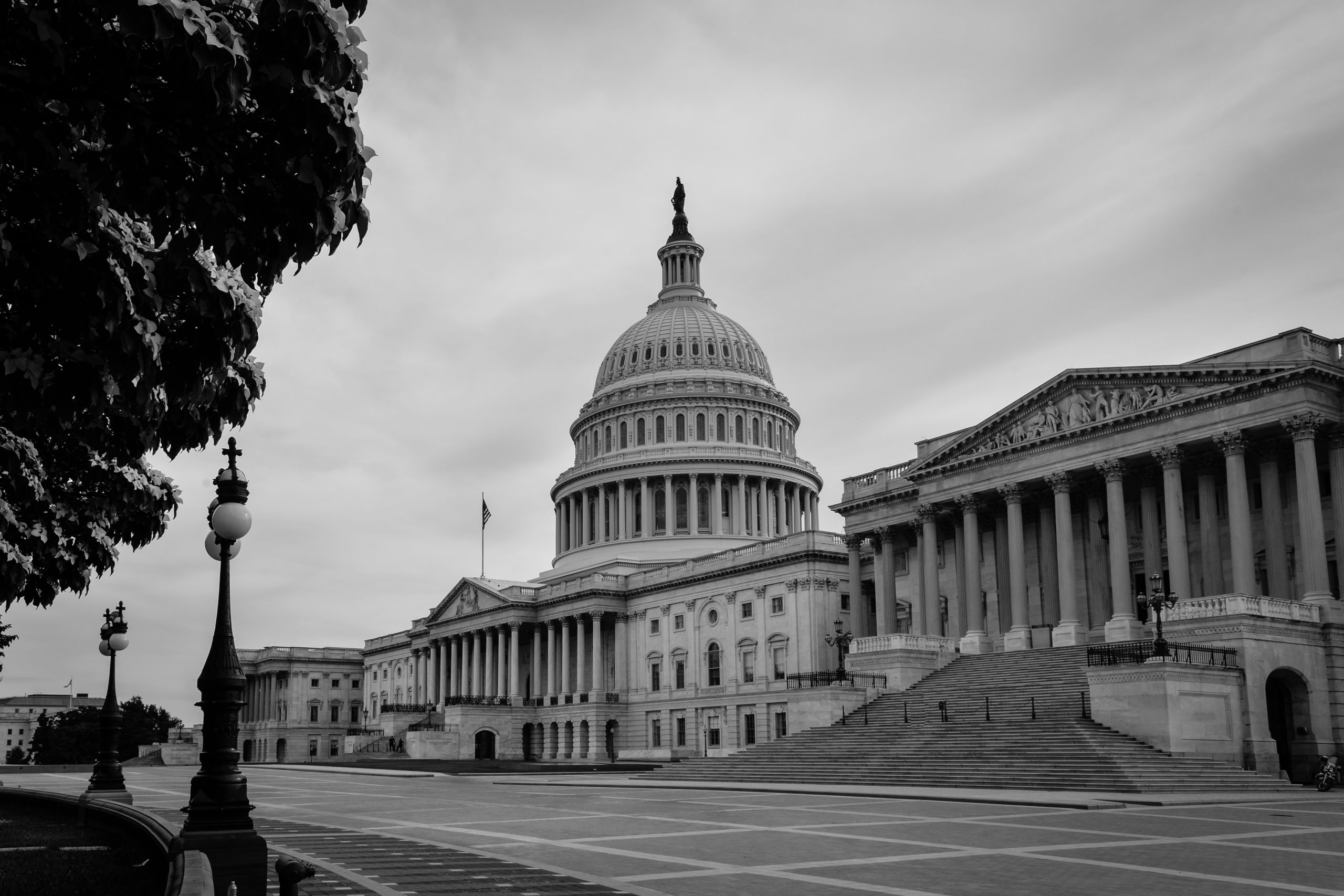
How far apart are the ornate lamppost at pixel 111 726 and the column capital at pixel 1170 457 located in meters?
42.8

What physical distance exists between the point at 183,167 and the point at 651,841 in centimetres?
1954

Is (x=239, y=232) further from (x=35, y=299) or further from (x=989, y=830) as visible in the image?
(x=989, y=830)

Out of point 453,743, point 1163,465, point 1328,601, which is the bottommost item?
point 453,743

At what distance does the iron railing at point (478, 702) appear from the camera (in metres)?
113

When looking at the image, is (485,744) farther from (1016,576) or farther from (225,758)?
(225,758)

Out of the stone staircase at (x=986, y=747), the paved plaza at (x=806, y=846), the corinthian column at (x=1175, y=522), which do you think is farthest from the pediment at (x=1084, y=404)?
the paved plaza at (x=806, y=846)

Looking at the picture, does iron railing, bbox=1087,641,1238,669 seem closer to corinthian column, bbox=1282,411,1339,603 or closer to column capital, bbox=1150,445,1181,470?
corinthian column, bbox=1282,411,1339,603

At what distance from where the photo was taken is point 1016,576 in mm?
65125

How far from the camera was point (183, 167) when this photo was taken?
29.7 feet

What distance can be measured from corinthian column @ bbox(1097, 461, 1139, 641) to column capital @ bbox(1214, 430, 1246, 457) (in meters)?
5.05

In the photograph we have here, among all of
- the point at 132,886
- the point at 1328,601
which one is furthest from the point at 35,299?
the point at 1328,601

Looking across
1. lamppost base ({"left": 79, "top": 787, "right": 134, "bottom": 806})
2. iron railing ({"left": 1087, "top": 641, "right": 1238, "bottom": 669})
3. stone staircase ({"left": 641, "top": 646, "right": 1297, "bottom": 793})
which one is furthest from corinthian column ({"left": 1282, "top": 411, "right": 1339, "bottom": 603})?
lamppost base ({"left": 79, "top": 787, "right": 134, "bottom": 806})

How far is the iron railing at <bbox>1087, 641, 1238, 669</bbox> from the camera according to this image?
4916 centimetres

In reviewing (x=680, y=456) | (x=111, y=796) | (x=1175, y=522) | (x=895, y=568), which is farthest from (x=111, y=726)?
(x=680, y=456)
